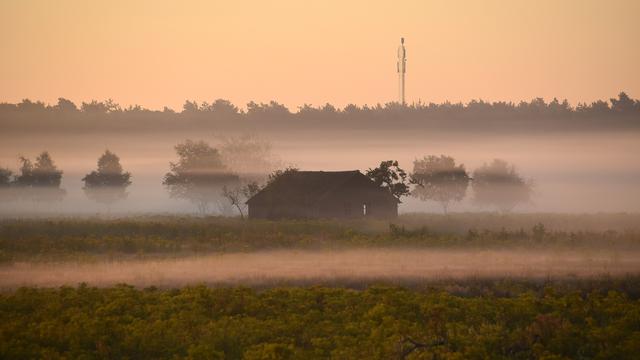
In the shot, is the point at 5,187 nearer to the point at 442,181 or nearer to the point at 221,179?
the point at 221,179

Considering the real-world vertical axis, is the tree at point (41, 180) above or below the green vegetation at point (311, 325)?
above

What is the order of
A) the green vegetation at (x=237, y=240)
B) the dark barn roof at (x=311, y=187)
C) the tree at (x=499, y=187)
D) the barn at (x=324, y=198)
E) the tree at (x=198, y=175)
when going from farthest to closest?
the tree at (x=499, y=187) → the tree at (x=198, y=175) → the dark barn roof at (x=311, y=187) → the barn at (x=324, y=198) → the green vegetation at (x=237, y=240)

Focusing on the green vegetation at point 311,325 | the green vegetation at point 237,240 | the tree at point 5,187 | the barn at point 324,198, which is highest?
the tree at point 5,187

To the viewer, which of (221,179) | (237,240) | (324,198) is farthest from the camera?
(221,179)

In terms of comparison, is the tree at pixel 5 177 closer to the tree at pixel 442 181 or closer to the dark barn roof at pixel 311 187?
the tree at pixel 442 181

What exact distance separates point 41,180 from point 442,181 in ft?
178

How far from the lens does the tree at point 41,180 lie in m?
129

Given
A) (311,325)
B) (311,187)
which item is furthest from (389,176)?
(311,325)

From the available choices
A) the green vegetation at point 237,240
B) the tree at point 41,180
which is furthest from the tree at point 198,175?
the green vegetation at point 237,240

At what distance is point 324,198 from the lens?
7406cm

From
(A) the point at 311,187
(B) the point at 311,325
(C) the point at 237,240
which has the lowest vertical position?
(B) the point at 311,325

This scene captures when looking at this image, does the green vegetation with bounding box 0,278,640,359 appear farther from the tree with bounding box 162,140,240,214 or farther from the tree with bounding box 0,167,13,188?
the tree with bounding box 0,167,13,188

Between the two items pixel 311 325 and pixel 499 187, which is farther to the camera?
pixel 499 187

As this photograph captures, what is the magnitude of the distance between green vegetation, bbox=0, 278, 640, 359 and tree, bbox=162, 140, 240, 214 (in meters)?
89.0
